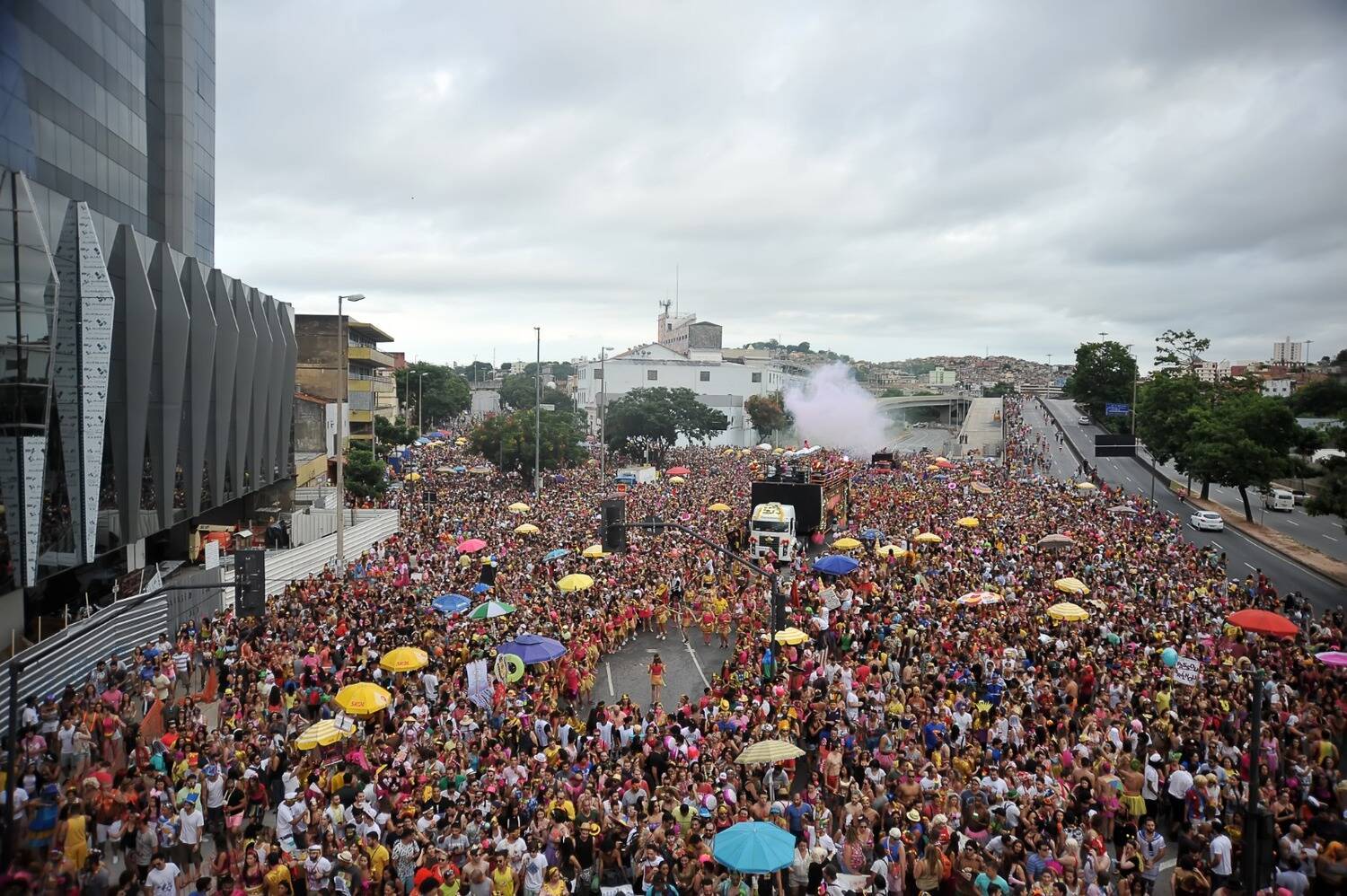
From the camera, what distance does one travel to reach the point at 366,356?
6550cm

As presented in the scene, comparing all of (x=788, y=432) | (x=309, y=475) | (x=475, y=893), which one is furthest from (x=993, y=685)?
(x=788, y=432)

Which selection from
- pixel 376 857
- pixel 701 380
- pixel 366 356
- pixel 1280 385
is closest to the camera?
pixel 376 857

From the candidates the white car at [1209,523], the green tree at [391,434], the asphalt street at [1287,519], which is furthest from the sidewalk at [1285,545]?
the green tree at [391,434]

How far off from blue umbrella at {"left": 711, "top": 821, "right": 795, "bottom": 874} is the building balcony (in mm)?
58231

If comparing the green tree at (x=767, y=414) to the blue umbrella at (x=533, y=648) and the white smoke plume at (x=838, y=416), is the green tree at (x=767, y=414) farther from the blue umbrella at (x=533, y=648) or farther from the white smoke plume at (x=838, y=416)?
the blue umbrella at (x=533, y=648)

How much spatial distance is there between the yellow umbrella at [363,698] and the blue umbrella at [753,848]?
6.89 meters

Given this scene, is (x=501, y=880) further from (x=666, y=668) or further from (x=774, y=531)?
(x=774, y=531)

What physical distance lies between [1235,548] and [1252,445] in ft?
24.1

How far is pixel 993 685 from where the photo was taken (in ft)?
54.4

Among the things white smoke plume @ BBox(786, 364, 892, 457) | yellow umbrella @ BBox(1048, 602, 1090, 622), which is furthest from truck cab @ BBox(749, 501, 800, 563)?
white smoke plume @ BBox(786, 364, 892, 457)

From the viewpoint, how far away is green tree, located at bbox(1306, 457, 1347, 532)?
28.9m

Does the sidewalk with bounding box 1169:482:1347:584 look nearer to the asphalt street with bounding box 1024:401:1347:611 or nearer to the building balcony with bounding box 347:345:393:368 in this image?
the asphalt street with bounding box 1024:401:1347:611

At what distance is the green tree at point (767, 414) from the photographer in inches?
4087

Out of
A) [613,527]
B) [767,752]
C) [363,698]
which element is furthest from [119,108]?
[767,752]
